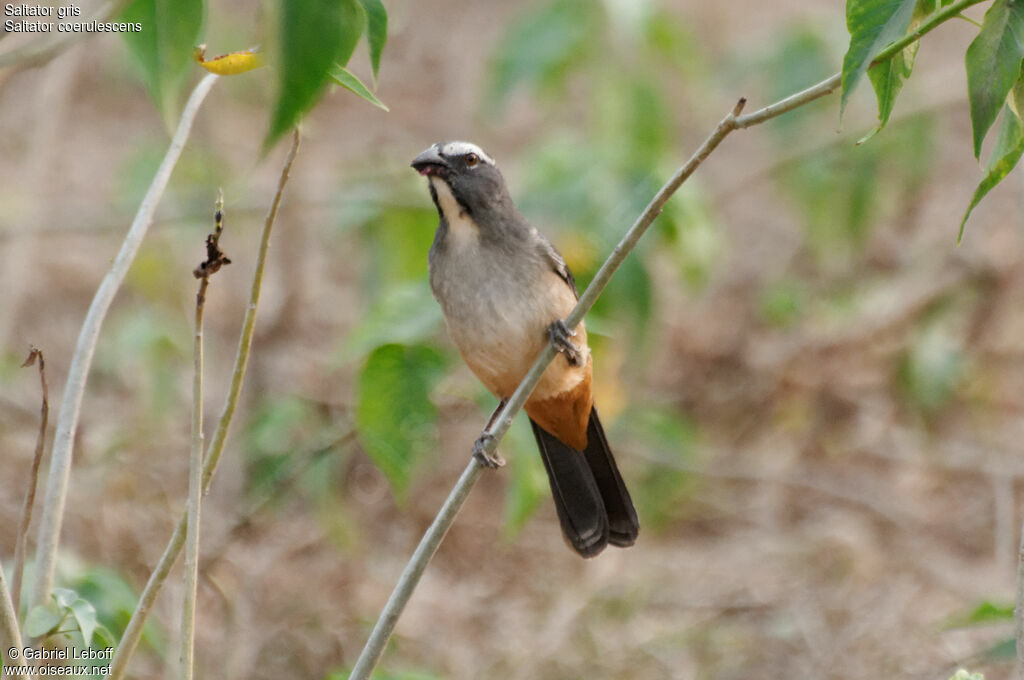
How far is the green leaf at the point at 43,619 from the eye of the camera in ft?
6.86

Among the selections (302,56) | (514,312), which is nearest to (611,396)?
(514,312)

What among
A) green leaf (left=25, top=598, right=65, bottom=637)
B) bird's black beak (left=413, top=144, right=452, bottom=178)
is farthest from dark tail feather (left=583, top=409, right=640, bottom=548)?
green leaf (left=25, top=598, right=65, bottom=637)

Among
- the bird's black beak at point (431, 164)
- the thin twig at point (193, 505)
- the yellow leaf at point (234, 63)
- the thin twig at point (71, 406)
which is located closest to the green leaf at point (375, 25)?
the yellow leaf at point (234, 63)

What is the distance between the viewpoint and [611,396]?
192 inches

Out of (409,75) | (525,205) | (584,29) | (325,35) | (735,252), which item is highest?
(409,75)

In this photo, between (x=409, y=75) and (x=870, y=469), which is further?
(x=409, y=75)

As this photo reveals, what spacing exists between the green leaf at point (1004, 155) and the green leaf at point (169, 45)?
3.69ft

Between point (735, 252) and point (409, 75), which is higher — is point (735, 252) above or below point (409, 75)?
below

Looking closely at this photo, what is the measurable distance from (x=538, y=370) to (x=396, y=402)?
1218 mm

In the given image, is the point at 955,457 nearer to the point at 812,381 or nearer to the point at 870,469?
the point at 870,469

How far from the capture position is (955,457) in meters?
7.12

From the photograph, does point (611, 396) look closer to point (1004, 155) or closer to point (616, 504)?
point (616, 504)

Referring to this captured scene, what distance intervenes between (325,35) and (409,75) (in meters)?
10.7

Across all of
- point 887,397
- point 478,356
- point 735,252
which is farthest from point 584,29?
point 735,252
